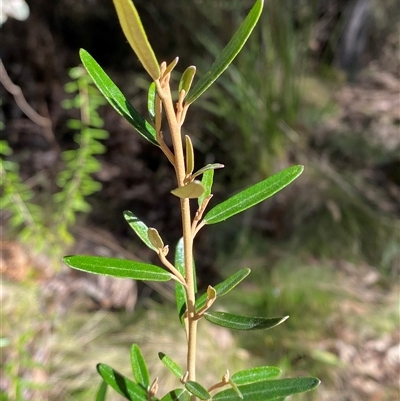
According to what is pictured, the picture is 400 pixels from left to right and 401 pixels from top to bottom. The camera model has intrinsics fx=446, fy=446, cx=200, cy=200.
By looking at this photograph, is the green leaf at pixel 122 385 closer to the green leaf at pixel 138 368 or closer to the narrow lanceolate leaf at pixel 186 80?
the green leaf at pixel 138 368

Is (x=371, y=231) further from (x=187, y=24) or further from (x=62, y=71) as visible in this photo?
(x=62, y=71)

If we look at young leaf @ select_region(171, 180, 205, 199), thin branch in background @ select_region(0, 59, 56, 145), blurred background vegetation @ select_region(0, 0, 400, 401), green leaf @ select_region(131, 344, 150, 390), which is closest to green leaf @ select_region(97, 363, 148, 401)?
green leaf @ select_region(131, 344, 150, 390)

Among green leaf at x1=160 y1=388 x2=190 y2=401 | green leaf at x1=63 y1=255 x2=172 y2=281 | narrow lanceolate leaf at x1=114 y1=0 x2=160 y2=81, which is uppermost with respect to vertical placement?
narrow lanceolate leaf at x1=114 y1=0 x2=160 y2=81

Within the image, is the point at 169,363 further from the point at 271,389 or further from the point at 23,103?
the point at 23,103

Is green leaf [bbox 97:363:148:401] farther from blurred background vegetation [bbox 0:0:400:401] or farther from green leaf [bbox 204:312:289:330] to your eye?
blurred background vegetation [bbox 0:0:400:401]

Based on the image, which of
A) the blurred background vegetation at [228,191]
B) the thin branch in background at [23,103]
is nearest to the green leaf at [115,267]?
the blurred background vegetation at [228,191]

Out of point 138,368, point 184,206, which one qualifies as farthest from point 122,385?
point 184,206
